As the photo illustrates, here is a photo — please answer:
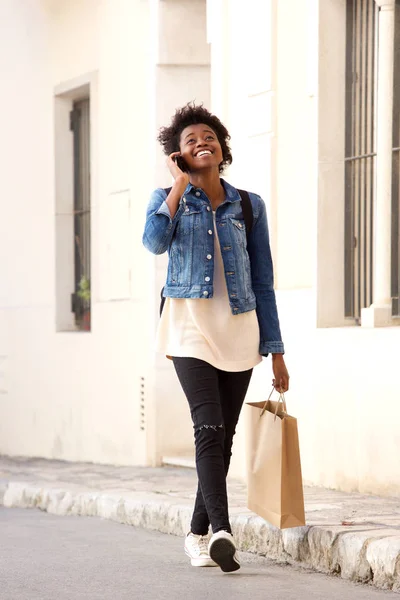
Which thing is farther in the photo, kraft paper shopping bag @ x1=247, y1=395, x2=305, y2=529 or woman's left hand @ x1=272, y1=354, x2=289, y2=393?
woman's left hand @ x1=272, y1=354, x2=289, y2=393

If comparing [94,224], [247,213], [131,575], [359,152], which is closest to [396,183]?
[359,152]

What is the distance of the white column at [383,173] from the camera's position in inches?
320

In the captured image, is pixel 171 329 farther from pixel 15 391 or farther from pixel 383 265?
pixel 15 391

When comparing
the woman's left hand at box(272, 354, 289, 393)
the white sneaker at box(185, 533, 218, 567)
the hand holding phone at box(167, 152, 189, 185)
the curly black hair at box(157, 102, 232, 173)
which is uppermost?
the curly black hair at box(157, 102, 232, 173)

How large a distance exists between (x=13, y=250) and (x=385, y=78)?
6701 millimetres

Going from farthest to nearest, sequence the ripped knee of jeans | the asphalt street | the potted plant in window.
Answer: the potted plant in window
the ripped knee of jeans
the asphalt street

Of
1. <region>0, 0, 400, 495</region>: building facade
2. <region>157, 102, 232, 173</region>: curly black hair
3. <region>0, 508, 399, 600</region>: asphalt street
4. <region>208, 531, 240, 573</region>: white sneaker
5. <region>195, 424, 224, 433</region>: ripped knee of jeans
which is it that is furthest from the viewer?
<region>0, 0, 400, 495</region>: building facade

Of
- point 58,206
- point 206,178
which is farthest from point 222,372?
point 58,206

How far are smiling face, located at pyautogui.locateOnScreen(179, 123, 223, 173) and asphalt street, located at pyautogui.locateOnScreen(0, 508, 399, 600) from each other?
1823 mm

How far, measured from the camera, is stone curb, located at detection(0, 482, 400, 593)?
5551 mm

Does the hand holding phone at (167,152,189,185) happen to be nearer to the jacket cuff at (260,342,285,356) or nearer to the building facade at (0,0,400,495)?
the jacket cuff at (260,342,285,356)

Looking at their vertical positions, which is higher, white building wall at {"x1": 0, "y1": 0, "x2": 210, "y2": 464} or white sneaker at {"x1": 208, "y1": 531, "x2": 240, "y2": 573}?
white building wall at {"x1": 0, "y1": 0, "x2": 210, "y2": 464}

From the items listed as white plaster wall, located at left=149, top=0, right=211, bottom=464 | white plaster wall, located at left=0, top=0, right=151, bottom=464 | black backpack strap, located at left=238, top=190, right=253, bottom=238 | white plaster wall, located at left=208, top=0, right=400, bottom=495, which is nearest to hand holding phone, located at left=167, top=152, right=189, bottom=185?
black backpack strap, located at left=238, top=190, right=253, bottom=238

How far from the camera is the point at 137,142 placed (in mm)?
11531
